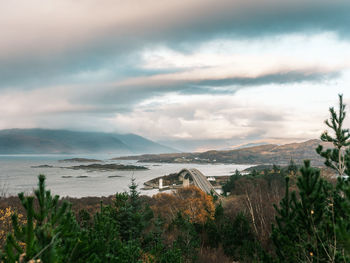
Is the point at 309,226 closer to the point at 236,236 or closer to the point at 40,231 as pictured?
the point at 40,231

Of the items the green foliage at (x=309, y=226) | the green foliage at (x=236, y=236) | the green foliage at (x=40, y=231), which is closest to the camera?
the green foliage at (x=40, y=231)

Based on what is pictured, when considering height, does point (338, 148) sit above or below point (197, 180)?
above

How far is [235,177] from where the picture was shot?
67125mm

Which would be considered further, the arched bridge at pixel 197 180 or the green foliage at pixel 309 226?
the arched bridge at pixel 197 180

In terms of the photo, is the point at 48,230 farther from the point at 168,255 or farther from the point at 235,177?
the point at 235,177

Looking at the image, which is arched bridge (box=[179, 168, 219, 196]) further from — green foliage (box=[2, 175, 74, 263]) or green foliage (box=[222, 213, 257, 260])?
green foliage (box=[2, 175, 74, 263])

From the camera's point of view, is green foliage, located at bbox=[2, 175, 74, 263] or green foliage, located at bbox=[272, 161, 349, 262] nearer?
green foliage, located at bbox=[2, 175, 74, 263]

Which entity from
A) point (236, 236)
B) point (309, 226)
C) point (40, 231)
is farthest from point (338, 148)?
point (236, 236)

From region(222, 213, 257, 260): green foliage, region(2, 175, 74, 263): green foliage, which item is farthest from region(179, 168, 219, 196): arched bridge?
region(2, 175, 74, 263): green foliage

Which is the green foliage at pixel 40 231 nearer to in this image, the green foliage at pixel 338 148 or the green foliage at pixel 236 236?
the green foliage at pixel 338 148

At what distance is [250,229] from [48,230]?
19.4m

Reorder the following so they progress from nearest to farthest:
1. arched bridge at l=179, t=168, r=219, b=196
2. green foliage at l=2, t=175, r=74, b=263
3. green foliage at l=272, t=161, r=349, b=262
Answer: green foliage at l=2, t=175, r=74, b=263
green foliage at l=272, t=161, r=349, b=262
arched bridge at l=179, t=168, r=219, b=196

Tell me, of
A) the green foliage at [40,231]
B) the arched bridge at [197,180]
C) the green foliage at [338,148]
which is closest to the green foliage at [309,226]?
the green foliage at [338,148]

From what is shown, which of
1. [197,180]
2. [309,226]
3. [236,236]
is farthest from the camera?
[197,180]
